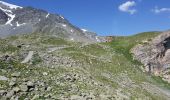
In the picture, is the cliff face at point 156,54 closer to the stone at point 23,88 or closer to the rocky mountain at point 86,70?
the rocky mountain at point 86,70

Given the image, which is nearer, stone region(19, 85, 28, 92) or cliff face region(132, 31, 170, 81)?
stone region(19, 85, 28, 92)

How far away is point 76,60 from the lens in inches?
2606

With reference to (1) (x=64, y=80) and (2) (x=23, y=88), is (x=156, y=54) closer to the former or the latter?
(1) (x=64, y=80)

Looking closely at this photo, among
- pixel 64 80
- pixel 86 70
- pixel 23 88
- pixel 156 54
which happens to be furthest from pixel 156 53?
pixel 23 88

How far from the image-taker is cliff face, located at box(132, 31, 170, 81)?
87.3 m

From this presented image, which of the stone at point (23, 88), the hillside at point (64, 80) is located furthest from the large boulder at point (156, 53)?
the stone at point (23, 88)

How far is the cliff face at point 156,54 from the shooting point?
286 feet

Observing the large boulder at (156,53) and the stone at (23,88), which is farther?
the large boulder at (156,53)

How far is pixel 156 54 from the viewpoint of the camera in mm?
89875

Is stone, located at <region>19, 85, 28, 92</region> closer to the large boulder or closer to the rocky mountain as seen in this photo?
the rocky mountain

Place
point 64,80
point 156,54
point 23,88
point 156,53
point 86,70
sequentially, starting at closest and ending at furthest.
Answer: point 23,88, point 64,80, point 86,70, point 156,54, point 156,53

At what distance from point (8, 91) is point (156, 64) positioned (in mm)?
62849

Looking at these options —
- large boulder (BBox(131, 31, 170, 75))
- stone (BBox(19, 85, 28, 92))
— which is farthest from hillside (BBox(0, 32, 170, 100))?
large boulder (BBox(131, 31, 170, 75))

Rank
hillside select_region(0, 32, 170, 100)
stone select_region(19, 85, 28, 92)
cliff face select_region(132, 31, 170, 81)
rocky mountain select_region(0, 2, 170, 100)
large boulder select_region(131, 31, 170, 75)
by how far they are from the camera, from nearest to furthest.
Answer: stone select_region(19, 85, 28, 92), hillside select_region(0, 32, 170, 100), rocky mountain select_region(0, 2, 170, 100), cliff face select_region(132, 31, 170, 81), large boulder select_region(131, 31, 170, 75)
